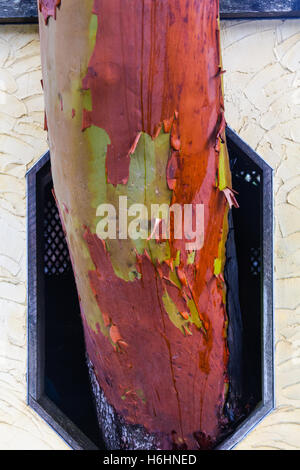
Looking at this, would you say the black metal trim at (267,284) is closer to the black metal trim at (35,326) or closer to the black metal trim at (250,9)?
the black metal trim at (250,9)

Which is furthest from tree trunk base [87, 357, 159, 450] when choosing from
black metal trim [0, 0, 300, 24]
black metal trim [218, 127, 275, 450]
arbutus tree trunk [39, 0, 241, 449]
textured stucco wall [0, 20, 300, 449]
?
black metal trim [0, 0, 300, 24]

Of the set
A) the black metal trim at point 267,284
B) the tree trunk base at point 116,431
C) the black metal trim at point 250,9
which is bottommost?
the tree trunk base at point 116,431

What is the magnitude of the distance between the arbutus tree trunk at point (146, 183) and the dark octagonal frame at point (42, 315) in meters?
0.15

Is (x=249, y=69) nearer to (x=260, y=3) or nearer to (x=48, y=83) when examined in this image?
(x=260, y=3)

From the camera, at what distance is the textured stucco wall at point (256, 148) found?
834 mm

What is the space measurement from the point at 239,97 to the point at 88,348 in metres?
0.61

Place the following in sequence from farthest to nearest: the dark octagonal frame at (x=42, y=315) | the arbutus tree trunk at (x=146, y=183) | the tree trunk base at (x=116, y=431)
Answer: the dark octagonal frame at (x=42, y=315)
the tree trunk base at (x=116, y=431)
the arbutus tree trunk at (x=146, y=183)

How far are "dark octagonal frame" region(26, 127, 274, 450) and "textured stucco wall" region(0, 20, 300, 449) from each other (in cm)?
2

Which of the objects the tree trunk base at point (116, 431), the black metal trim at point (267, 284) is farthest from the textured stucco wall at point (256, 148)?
the tree trunk base at point (116, 431)

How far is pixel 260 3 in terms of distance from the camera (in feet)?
2.71

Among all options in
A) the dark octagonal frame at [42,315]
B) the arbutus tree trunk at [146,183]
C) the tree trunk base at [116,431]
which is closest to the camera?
the arbutus tree trunk at [146,183]

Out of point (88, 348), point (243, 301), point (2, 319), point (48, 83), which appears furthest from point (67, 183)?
point (243, 301)

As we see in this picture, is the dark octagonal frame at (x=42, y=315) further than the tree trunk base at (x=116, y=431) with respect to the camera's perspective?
Yes

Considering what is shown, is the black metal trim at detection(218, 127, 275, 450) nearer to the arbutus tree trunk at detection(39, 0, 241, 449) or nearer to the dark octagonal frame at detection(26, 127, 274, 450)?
the dark octagonal frame at detection(26, 127, 274, 450)
